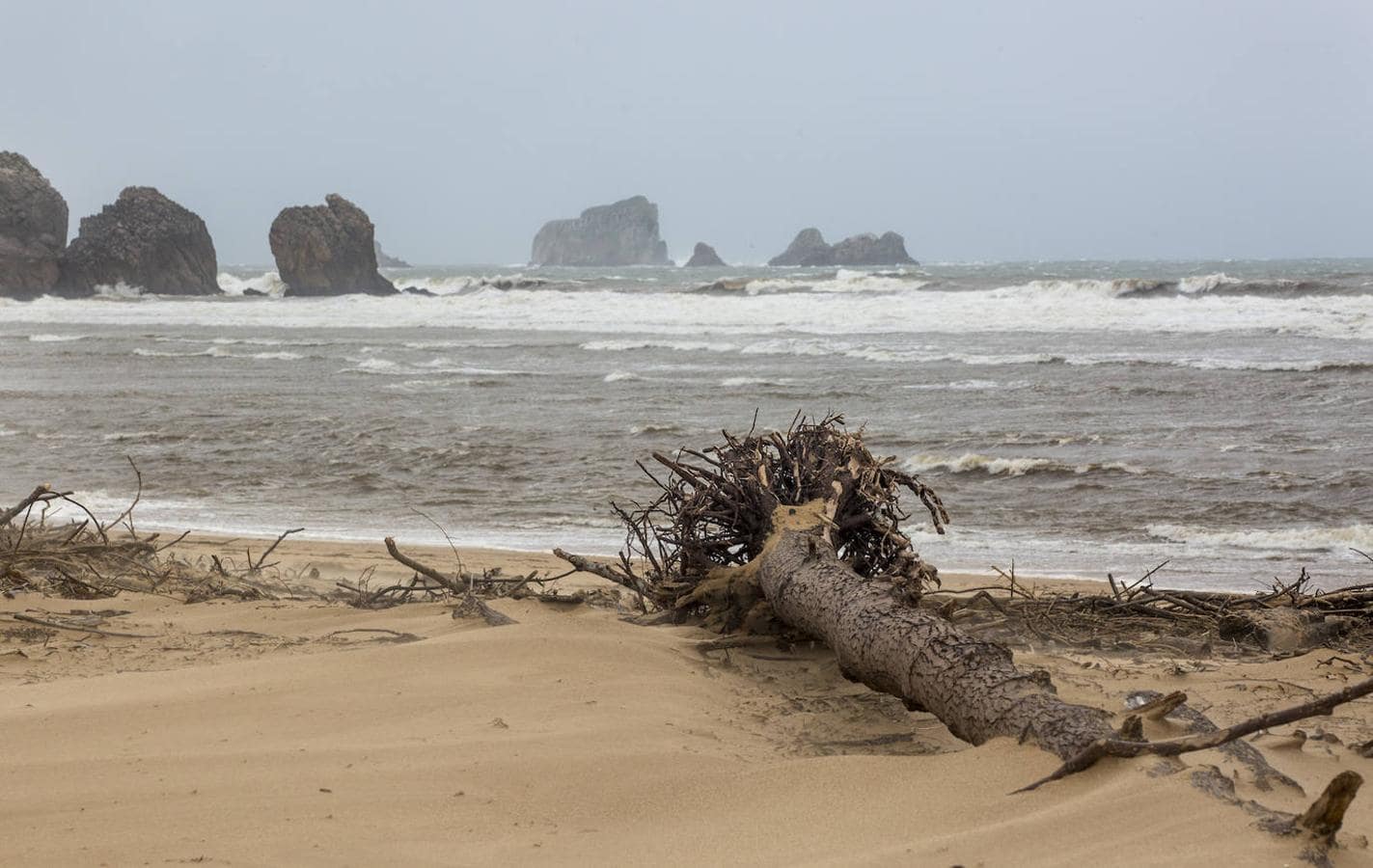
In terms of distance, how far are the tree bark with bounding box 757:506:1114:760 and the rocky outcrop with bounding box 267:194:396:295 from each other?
60.4 meters

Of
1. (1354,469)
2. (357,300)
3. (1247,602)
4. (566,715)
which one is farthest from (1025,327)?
(357,300)

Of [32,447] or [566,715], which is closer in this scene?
[566,715]

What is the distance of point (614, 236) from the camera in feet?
476

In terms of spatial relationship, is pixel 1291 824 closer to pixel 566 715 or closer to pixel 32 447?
pixel 566 715

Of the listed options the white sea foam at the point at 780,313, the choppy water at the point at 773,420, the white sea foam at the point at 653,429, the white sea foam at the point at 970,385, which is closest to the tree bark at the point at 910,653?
the choppy water at the point at 773,420

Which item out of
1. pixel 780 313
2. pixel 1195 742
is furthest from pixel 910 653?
pixel 780 313

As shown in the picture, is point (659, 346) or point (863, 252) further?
point (863, 252)

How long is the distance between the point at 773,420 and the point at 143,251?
5574 centimetres

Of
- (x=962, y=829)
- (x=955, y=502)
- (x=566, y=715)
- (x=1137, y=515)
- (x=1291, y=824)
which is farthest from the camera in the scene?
(x=955, y=502)

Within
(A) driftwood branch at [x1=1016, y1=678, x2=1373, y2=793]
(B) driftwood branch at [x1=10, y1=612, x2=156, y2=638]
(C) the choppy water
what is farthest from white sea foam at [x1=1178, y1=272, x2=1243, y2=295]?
(A) driftwood branch at [x1=1016, y1=678, x2=1373, y2=793]

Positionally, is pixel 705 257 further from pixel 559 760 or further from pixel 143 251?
pixel 559 760

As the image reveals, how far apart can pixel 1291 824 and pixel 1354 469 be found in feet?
28.5

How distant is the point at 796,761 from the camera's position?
294cm

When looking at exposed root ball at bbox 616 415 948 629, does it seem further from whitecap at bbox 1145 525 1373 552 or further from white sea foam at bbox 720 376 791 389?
white sea foam at bbox 720 376 791 389
